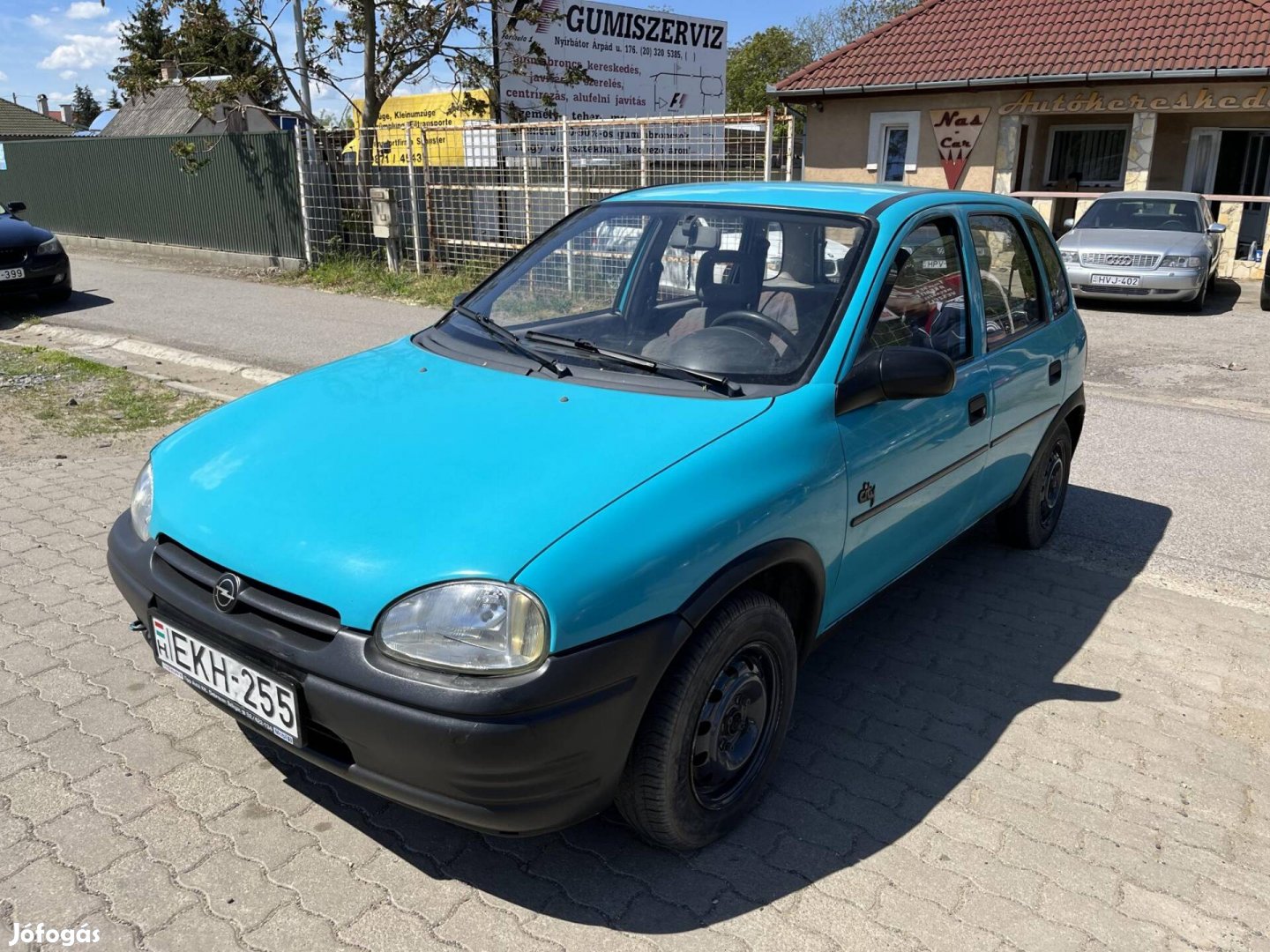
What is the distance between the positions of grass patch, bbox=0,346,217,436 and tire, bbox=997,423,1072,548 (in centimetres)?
555

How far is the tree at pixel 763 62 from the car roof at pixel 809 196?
49.1m

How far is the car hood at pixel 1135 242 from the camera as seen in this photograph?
12.8m

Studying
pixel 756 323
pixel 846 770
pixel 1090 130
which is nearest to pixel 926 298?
pixel 756 323

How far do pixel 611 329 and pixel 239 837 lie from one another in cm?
198

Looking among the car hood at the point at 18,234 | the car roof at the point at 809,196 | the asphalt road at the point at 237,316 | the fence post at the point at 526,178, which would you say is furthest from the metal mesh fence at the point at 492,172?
the car roof at the point at 809,196

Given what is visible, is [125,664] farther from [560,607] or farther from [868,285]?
[868,285]

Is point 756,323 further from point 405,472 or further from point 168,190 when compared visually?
point 168,190

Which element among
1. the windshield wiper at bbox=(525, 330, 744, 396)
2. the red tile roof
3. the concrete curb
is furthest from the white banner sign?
the windshield wiper at bbox=(525, 330, 744, 396)

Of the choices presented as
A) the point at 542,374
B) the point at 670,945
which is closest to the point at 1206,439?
the point at 542,374

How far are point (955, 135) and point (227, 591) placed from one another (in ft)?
64.7

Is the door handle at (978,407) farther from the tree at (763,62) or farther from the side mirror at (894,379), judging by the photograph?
the tree at (763,62)

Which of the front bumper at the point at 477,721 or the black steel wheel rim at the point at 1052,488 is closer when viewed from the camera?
the front bumper at the point at 477,721

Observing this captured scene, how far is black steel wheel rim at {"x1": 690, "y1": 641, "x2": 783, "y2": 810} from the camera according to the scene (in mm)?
2693

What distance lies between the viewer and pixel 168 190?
18.2 meters
